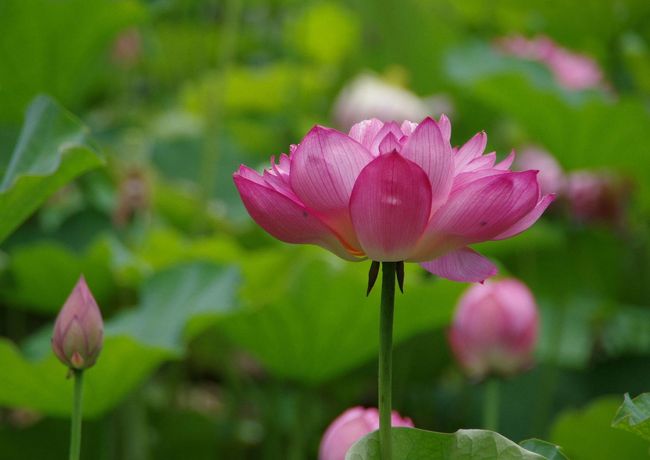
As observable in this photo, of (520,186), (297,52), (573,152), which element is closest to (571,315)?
(573,152)

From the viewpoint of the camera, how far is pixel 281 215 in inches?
15.7

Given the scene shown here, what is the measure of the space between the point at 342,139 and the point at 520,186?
72 mm

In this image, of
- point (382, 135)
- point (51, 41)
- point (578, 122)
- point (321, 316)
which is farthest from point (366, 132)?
point (51, 41)

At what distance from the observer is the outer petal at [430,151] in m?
0.39

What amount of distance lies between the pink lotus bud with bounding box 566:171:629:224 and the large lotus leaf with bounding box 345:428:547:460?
36.9 inches

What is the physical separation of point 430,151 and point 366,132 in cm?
6

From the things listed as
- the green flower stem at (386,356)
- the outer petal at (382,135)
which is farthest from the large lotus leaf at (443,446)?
the outer petal at (382,135)

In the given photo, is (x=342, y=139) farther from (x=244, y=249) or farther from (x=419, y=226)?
(x=244, y=249)

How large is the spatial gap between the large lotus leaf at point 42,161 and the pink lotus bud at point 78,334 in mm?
130

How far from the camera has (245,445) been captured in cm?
128

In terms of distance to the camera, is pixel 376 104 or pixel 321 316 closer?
pixel 321 316

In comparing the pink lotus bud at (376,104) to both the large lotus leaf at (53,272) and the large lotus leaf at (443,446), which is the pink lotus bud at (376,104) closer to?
the large lotus leaf at (53,272)

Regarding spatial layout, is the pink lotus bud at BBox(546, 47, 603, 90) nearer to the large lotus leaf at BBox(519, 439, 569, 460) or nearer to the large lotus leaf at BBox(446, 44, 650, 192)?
the large lotus leaf at BBox(446, 44, 650, 192)

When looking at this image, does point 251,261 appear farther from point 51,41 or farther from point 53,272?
point 51,41
